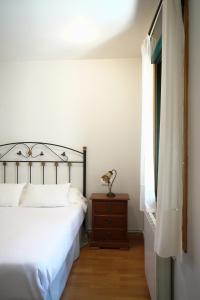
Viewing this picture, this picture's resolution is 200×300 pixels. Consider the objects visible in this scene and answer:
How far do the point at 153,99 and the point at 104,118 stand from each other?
109 centimetres

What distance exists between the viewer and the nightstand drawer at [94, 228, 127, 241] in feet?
10.2

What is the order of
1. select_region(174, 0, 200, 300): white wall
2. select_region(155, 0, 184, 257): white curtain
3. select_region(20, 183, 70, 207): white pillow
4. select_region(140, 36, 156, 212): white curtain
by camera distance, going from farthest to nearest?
select_region(20, 183, 70, 207): white pillow
select_region(140, 36, 156, 212): white curtain
select_region(155, 0, 184, 257): white curtain
select_region(174, 0, 200, 300): white wall

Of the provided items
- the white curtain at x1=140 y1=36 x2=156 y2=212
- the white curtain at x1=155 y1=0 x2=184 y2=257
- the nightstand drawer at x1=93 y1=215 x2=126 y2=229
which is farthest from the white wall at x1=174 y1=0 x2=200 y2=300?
the nightstand drawer at x1=93 y1=215 x2=126 y2=229

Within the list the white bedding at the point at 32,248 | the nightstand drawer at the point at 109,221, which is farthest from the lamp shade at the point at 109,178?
the white bedding at the point at 32,248

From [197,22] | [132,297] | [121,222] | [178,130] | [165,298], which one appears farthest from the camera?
[121,222]

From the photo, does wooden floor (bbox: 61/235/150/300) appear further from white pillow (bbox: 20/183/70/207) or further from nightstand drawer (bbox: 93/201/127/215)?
white pillow (bbox: 20/183/70/207)

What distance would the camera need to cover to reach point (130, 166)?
137 inches

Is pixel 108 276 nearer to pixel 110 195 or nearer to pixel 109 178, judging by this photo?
pixel 110 195

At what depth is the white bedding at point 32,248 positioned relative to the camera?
5.08 feet

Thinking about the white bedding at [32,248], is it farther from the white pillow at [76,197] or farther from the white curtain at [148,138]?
the white curtain at [148,138]

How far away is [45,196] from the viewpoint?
3.14 m

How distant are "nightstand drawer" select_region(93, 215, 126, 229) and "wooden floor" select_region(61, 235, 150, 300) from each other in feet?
0.99

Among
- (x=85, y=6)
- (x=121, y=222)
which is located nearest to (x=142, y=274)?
(x=121, y=222)

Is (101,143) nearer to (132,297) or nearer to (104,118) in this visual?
(104,118)
